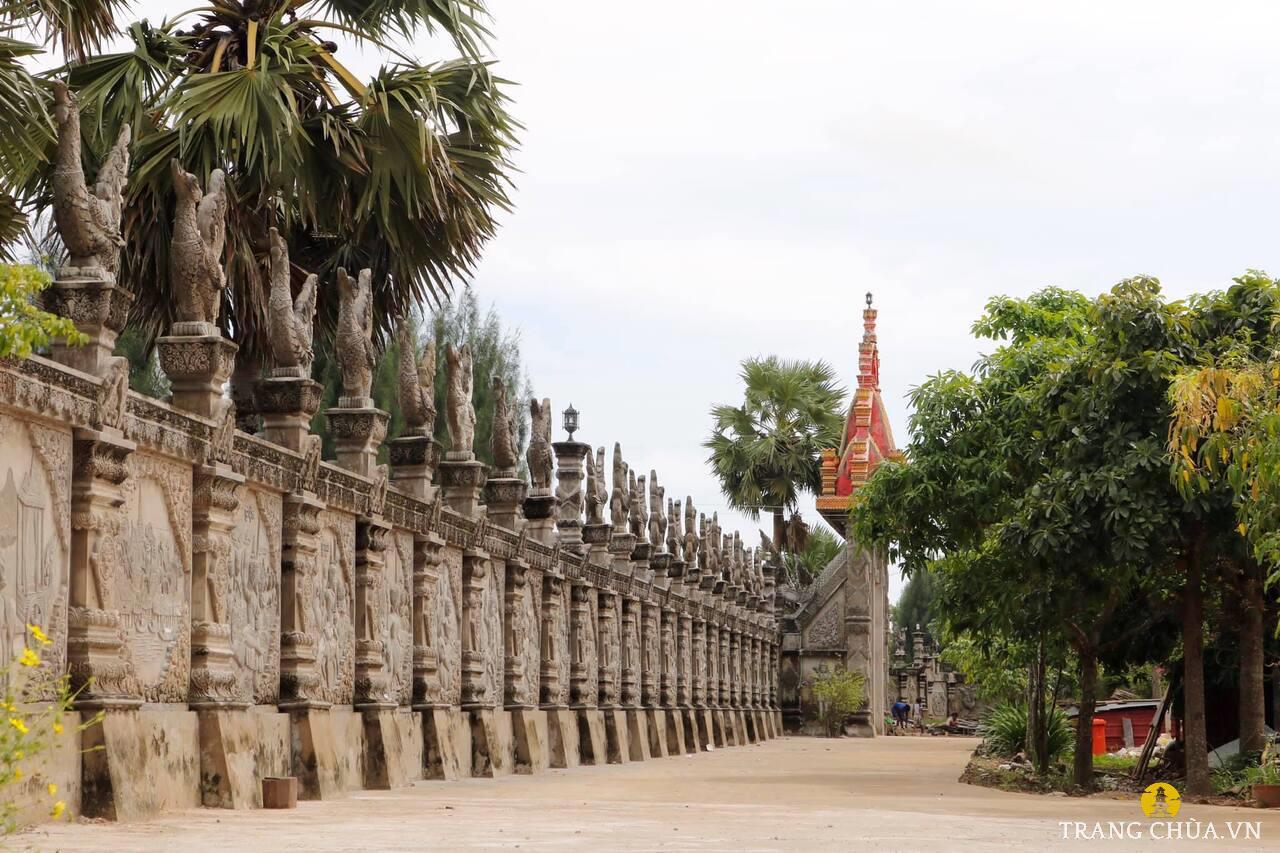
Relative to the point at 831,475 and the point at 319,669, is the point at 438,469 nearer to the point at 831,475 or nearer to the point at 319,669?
the point at 319,669

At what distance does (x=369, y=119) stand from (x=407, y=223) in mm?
1406

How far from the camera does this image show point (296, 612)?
49.2 ft

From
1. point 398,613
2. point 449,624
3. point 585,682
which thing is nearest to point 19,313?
point 398,613

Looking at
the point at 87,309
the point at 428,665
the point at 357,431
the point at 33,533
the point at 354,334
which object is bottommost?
the point at 428,665

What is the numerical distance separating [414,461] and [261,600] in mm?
4438

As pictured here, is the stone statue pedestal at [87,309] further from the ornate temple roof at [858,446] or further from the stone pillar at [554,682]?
the ornate temple roof at [858,446]

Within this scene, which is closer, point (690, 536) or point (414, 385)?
point (414, 385)

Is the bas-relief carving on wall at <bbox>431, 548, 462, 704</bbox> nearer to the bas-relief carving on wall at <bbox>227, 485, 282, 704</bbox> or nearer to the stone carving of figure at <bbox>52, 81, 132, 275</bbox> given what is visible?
the bas-relief carving on wall at <bbox>227, 485, 282, 704</bbox>

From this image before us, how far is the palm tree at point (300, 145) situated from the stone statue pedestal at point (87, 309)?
19.3ft

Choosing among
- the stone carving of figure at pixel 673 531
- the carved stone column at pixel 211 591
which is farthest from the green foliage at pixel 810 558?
the carved stone column at pixel 211 591

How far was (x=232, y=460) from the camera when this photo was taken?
1363 centimetres

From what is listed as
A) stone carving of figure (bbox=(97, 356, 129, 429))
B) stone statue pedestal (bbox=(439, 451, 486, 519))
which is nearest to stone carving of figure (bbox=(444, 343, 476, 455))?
stone statue pedestal (bbox=(439, 451, 486, 519))

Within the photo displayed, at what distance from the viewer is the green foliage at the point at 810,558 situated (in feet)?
179

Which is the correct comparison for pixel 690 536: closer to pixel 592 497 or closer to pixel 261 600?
pixel 592 497
